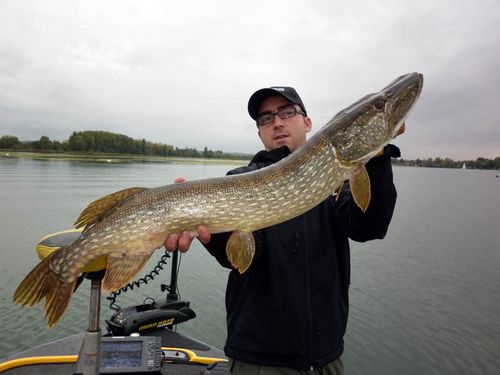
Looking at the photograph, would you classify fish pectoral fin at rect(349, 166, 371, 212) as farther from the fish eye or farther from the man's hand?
the man's hand

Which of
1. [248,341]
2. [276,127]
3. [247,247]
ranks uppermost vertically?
[276,127]

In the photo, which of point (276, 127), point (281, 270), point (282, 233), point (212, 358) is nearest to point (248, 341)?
point (281, 270)

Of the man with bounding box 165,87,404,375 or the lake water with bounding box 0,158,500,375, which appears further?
the lake water with bounding box 0,158,500,375

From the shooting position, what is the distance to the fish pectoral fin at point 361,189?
1726 millimetres

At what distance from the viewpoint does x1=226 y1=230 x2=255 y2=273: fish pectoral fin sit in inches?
70.6

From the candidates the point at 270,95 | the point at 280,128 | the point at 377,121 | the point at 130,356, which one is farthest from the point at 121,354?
the point at 377,121

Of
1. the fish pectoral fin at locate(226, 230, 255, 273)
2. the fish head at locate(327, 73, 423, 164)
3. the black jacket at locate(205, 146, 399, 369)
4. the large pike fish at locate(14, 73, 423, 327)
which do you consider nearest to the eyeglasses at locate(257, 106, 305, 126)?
the large pike fish at locate(14, 73, 423, 327)

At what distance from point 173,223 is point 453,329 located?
608 cm

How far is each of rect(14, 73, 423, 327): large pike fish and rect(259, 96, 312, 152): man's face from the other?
0.47 m

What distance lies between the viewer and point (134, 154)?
77.7 m

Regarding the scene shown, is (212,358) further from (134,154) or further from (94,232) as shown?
(134,154)

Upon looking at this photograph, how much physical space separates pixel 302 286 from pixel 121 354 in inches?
57.9

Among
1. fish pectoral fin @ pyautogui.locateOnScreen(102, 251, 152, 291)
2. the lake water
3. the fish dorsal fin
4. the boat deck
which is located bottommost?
the lake water

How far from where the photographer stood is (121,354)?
2451mm
